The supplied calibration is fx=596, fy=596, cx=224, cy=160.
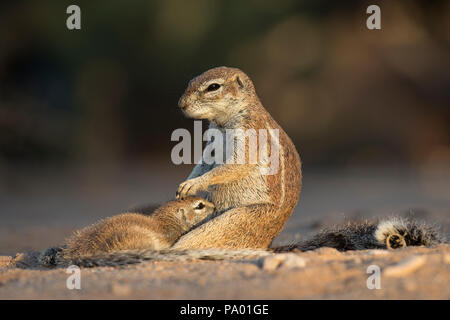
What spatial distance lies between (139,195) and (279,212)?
33.6 feet

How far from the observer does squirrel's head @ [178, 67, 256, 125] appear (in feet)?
20.9

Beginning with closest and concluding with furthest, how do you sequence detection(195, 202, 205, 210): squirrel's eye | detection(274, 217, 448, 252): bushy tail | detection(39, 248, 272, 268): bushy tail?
detection(39, 248, 272, 268): bushy tail < detection(274, 217, 448, 252): bushy tail < detection(195, 202, 205, 210): squirrel's eye

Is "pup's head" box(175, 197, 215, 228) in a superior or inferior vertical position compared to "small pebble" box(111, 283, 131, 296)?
superior

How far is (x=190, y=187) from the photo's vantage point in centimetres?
611

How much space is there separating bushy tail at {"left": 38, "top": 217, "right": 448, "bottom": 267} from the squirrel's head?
1.56 meters

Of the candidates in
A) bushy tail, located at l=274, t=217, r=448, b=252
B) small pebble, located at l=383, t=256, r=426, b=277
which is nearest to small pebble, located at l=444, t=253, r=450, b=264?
small pebble, located at l=383, t=256, r=426, b=277

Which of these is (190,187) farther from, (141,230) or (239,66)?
(239,66)

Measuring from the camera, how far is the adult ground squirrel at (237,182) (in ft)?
18.9

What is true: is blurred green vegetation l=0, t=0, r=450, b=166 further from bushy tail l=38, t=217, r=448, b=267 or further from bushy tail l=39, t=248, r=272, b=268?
bushy tail l=39, t=248, r=272, b=268

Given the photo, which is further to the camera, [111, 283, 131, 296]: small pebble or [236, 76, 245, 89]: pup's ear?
[236, 76, 245, 89]: pup's ear

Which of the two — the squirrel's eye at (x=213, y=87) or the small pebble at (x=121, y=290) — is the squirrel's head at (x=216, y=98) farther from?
the small pebble at (x=121, y=290)

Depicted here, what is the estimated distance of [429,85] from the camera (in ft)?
71.8

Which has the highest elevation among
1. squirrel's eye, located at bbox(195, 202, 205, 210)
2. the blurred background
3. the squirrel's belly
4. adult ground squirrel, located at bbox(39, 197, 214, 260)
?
the blurred background
